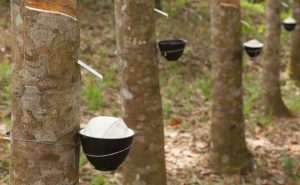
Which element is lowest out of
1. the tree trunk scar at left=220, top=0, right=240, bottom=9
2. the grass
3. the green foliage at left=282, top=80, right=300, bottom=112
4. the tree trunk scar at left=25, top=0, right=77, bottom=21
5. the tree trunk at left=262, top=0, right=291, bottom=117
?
the grass

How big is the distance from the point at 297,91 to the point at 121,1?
289 inches

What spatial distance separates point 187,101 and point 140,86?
5183 millimetres

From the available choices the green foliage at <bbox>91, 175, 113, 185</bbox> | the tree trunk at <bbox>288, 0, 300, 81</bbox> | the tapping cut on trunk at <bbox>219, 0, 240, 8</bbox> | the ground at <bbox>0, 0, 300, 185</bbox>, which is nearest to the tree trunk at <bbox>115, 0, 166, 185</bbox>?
the green foliage at <bbox>91, 175, 113, 185</bbox>

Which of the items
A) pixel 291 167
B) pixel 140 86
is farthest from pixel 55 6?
pixel 291 167

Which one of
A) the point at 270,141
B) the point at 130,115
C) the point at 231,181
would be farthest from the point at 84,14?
the point at 130,115

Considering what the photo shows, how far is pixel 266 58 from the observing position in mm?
8539

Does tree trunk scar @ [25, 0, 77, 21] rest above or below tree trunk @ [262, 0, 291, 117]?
above

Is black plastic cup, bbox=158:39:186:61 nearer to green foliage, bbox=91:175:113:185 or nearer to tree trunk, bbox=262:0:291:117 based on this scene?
green foliage, bbox=91:175:113:185

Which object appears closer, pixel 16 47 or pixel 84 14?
pixel 16 47

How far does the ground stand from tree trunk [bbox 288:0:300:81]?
22cm

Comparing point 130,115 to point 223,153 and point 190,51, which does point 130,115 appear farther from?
point 190,51

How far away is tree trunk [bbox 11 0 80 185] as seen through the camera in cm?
194

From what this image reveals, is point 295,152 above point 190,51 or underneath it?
underneath

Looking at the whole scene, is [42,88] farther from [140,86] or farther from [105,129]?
[140,86]
